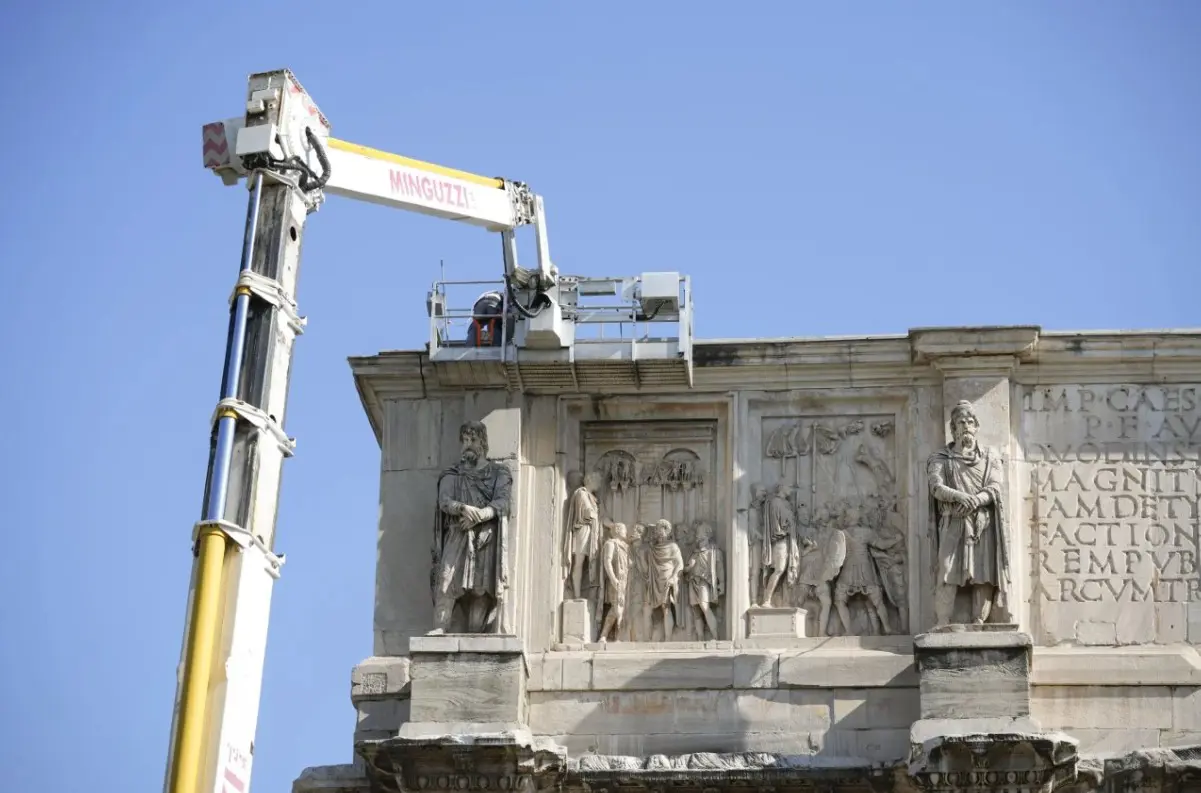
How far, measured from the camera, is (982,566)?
28828 mm

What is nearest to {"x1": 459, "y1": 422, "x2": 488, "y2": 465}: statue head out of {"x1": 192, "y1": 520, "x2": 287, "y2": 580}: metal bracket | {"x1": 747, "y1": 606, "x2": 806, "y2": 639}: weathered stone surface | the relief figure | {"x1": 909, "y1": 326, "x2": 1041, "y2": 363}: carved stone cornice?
the relief figure

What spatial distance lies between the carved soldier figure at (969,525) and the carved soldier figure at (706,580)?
2.09m

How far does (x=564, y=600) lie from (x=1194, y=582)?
19.3ft

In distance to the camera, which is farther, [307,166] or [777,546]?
[777,546]

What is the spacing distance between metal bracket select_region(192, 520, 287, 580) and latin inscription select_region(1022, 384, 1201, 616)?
10818 mm

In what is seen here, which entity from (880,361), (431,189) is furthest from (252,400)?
(880,361)

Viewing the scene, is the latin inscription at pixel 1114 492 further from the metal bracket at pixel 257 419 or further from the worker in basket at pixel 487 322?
the metal bracket at pixel 257 419

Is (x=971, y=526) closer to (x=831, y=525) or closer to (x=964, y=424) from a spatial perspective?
(x=964, y=424)

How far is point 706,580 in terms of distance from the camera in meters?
29.8

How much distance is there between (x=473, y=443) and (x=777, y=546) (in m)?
3.02

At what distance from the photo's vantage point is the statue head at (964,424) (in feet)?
96.6

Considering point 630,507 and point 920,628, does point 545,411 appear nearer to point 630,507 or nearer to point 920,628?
point 630,507

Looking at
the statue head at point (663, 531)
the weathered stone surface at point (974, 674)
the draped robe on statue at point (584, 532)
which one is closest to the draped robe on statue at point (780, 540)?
the statue head at point (663, 531)

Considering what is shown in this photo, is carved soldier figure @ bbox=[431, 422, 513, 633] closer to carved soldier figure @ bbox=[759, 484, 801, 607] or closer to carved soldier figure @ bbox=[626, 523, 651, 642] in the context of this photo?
carved soldier figure @ bbox=[626, 523, 651, 642]
